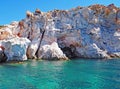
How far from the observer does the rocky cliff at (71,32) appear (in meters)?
68.4

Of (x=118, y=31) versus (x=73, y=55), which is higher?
(x=118, y=31)

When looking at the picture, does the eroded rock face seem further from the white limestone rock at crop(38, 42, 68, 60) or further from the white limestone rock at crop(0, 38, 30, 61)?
the white limestone rock at crop(38, 42, 68, 60)

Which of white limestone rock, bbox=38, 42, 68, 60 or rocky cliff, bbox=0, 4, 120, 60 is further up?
rocky cliff, bbox=0, 4, 120, 60

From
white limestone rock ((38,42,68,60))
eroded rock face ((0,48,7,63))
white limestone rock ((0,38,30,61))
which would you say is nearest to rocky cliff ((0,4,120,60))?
white limestone rock ((38,42,68,60))

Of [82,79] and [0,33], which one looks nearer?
[82,79]

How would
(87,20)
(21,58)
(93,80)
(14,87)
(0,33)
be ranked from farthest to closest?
(87,20), (0,33), (21,58), (93,80), (14,87)

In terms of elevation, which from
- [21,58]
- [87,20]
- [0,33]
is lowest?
[21,58]

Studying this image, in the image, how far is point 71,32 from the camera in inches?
2884

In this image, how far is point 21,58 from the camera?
56312 mm

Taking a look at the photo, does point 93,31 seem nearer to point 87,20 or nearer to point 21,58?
point 87,20

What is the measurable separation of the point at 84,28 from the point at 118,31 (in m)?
11.5

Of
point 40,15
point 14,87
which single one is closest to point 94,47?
point 40,15

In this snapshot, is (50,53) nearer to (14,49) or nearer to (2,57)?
(14,49)

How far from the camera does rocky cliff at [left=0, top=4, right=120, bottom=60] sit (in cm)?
6838
